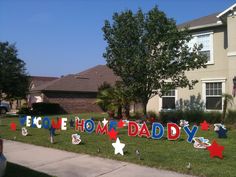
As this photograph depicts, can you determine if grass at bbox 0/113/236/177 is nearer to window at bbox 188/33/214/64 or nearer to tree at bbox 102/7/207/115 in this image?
tree at bbox 102/7/207/115

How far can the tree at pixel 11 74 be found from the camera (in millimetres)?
27688

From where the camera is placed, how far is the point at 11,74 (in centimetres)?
2789

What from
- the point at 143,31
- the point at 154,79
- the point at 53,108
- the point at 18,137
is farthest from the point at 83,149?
the point at 53,108

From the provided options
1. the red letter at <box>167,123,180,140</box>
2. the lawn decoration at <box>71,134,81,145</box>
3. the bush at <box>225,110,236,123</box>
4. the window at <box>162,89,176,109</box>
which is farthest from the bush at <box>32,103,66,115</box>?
the red letter at <box>167,123,180,140</box>

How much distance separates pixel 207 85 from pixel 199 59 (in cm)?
359

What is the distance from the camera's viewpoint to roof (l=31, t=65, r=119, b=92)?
3498 centimetres

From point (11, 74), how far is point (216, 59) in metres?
16.0

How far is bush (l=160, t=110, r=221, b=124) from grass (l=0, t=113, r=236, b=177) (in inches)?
174

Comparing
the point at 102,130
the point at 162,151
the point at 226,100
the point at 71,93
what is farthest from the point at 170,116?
the point at 71,93

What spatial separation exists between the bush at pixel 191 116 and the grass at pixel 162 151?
4419 mm

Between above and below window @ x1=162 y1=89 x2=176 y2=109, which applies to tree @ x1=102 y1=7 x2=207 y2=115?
above

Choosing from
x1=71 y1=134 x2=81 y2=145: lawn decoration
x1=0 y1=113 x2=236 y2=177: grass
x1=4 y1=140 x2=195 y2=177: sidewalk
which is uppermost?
x1=71 y1=134 x2=81 y2=145: lawn decoration

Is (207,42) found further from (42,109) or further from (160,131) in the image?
(42,109)

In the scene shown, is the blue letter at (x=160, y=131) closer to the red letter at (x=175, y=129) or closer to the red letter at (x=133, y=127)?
the red letter at (x=175, y=129)
